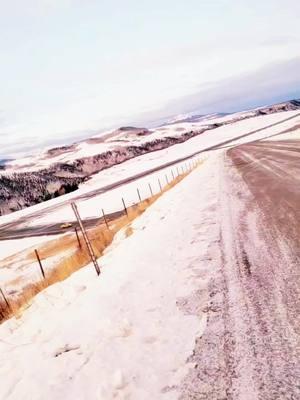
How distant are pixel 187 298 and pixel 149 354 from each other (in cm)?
141

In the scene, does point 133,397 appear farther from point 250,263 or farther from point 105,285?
point 105,285

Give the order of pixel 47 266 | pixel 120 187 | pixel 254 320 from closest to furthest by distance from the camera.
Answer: pixel 254 320
pixel 47 266
pixel 120 187

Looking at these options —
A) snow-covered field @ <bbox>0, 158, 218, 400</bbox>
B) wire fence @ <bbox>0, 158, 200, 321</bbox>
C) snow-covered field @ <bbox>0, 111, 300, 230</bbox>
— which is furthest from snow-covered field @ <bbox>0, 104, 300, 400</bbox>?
snow-covered field @ <bbox>0, 111, 300, 230</bbox>

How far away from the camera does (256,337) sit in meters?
3.88

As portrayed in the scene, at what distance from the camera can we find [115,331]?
5.01 meters

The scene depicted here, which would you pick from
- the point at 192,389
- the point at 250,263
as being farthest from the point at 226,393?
the point at 250,263

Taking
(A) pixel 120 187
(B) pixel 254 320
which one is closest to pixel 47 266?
(B) pixel 254 320

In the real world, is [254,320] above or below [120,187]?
above

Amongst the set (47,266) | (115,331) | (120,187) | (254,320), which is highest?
(254,320)

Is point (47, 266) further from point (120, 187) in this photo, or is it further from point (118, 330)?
point (120, 187)

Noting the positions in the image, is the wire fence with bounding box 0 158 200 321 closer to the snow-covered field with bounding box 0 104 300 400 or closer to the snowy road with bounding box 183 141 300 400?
the snow-covered field with bounding box 0 104 300 400

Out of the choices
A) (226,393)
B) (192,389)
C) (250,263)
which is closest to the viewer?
(226,393)

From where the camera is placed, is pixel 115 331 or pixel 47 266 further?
pixel 47 266

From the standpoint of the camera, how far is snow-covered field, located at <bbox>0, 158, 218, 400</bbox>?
12.8 feet
